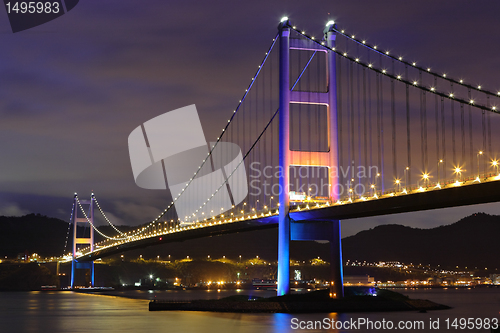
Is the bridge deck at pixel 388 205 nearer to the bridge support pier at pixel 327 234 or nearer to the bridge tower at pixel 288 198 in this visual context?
the bridge support pier at pixel 327 234

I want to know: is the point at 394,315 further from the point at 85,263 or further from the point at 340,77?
the point at 85,263

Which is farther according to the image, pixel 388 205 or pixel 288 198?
pixel 288 198

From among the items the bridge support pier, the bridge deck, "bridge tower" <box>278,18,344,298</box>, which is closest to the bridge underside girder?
the bridge deck

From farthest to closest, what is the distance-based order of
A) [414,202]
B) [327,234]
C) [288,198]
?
[327,234], [288,198], [414,202]

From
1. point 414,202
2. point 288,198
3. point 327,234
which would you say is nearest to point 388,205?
point 414,202

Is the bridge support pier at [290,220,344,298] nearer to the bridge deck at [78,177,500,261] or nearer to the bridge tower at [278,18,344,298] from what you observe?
the bridge tower at [278,18,344,298]

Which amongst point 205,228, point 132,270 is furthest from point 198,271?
point 205,228

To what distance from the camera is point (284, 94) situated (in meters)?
46.4

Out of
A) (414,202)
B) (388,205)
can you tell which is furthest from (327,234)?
(414,202)

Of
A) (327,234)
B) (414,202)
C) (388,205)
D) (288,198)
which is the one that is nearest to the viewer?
(414,202)

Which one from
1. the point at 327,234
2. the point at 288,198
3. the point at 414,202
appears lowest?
the point at 327,234

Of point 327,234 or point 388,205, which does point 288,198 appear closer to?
point 327,234

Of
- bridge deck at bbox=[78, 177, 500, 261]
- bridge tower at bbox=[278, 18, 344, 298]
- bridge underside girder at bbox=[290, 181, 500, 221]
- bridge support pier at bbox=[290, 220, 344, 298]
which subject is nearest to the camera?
bridge underside girder at bbox=[290, 181, 500, 221]

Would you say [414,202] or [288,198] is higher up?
[288,198]
